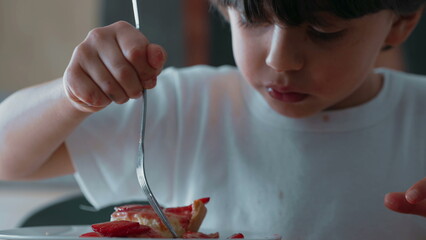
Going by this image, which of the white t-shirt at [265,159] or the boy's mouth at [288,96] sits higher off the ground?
the boy's mouth at [288,96]

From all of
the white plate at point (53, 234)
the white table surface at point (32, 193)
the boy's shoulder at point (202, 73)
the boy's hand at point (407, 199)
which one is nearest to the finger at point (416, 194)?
the boy's hand at point (407, 199)

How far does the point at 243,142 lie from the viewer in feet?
2.52

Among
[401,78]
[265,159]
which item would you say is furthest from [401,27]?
[265,159]

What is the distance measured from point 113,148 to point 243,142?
17 centimetres

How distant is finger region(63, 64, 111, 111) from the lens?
0.49 metres

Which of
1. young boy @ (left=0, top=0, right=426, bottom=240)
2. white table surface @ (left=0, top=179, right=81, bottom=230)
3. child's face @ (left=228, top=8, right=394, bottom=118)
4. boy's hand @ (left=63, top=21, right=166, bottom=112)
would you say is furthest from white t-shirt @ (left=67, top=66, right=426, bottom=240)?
white table surface @ (left=0, top=179, right=81, bottom=230)

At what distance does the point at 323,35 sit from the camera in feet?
1.89

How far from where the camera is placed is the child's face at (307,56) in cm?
56

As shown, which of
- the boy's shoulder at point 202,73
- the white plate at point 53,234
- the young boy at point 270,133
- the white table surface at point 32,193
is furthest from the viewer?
the white table surface at point 32,193

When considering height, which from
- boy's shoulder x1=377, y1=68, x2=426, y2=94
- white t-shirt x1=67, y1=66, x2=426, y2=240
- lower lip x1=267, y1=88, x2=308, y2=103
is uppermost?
lower lip x1=267, y1=88, x2=308, y2=103

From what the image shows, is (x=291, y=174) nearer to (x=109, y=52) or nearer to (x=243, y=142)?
(x=243, y=142)

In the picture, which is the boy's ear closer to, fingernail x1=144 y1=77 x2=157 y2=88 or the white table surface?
fingernail x1=144 y1=77 x2=157 y2=88

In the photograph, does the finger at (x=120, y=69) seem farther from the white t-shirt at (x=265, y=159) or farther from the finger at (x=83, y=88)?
the white t-shirt at (x=265, y=159)

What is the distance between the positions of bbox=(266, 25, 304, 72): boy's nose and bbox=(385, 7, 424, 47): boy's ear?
183 millimetres
